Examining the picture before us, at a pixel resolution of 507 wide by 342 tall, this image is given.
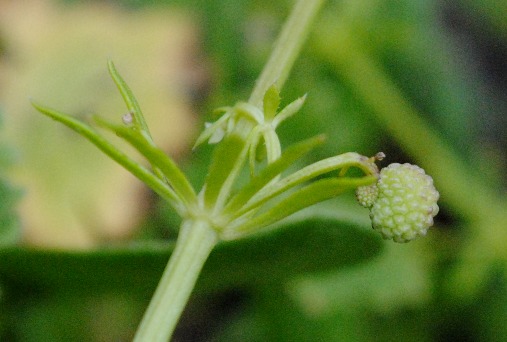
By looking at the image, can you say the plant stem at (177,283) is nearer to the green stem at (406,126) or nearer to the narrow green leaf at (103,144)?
the narrow green leaf at (103,144)

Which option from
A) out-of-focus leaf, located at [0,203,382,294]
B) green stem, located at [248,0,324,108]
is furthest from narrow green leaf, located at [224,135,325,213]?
out-of-focus leaf, located at [0,203,382,294]

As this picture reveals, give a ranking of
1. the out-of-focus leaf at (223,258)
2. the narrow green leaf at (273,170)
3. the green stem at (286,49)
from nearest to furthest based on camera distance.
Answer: the narrow green leaf at (273,170)
the green stem at (286,49)
the out-of-focus leaf at (223,258)

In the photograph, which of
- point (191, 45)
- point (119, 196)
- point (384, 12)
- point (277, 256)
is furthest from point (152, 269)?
point (384, 12)

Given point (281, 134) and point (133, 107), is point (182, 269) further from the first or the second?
point (281, 134)

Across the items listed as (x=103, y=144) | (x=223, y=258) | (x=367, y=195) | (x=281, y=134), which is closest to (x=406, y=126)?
(x=281, y=134)

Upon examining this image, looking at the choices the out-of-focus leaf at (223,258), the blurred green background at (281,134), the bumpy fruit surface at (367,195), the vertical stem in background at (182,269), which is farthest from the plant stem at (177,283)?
the blurred green background at (281,134)

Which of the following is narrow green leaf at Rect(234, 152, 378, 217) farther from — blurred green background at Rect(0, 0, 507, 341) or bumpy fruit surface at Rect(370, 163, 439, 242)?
blurred green background at Rect(0, 0, 507, 341)

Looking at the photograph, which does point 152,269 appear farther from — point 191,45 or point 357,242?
point 191,45
